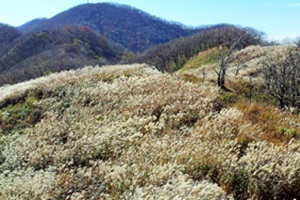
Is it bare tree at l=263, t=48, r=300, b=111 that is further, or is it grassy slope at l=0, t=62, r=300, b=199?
bare tree at l=263, t=48, r=300, b=111

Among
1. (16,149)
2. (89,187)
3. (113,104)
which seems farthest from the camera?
(113,104)

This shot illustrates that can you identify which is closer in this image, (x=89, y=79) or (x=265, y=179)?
(x=265, y=179)

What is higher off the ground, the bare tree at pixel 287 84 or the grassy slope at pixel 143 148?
the grassy slope at pixel 143 148

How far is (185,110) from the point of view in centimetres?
895

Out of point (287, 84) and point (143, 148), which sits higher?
point (143, 148)

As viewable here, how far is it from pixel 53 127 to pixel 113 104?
2404 mm

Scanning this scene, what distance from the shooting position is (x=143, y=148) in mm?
6566

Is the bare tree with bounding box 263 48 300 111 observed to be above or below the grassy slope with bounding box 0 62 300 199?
below

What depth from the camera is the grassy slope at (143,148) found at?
5332 millimetres

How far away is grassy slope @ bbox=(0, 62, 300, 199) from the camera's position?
5332mm

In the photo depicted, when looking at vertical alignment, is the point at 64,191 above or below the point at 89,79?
below

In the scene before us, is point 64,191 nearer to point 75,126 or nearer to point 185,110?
point 75,126

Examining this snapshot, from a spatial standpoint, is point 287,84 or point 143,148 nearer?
point 143,148

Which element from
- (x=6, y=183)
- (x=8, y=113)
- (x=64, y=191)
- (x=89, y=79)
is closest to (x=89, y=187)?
(x=64, y=191)
